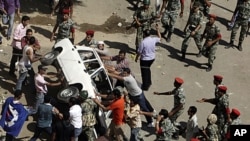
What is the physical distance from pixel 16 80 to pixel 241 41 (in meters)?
7.20

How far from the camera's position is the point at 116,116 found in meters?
11.9

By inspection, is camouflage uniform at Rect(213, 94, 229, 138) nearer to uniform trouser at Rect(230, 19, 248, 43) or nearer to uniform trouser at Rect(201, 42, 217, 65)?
uniform trouser at Rect(201, 42, 217, 65)

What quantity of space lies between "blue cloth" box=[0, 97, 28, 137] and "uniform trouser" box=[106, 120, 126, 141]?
1947 millimetres

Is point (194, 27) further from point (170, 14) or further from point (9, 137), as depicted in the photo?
point (9, 137)

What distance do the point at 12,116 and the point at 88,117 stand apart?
1.58m

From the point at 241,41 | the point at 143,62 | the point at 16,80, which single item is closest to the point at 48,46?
the point at 16,80

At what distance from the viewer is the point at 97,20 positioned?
18125 millimetres

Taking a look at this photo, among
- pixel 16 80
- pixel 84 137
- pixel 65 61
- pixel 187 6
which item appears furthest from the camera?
pixel 187 6

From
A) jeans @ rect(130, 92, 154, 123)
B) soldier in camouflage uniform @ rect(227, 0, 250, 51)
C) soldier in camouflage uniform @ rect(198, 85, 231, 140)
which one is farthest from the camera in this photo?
soldier in camouflage uniform @ rect(227, 0, 250, 51)

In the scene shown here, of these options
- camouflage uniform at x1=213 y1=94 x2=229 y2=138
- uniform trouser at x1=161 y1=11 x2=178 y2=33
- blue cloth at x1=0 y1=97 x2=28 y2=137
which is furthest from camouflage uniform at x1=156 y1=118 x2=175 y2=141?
uniform trouser at x1=161 y1=11 x2=178 y2=33

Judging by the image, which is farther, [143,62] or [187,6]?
[187,6]

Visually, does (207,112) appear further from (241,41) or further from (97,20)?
(97,20)

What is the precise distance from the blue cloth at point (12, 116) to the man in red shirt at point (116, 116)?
1.69m

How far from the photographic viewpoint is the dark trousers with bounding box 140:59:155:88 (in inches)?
576
